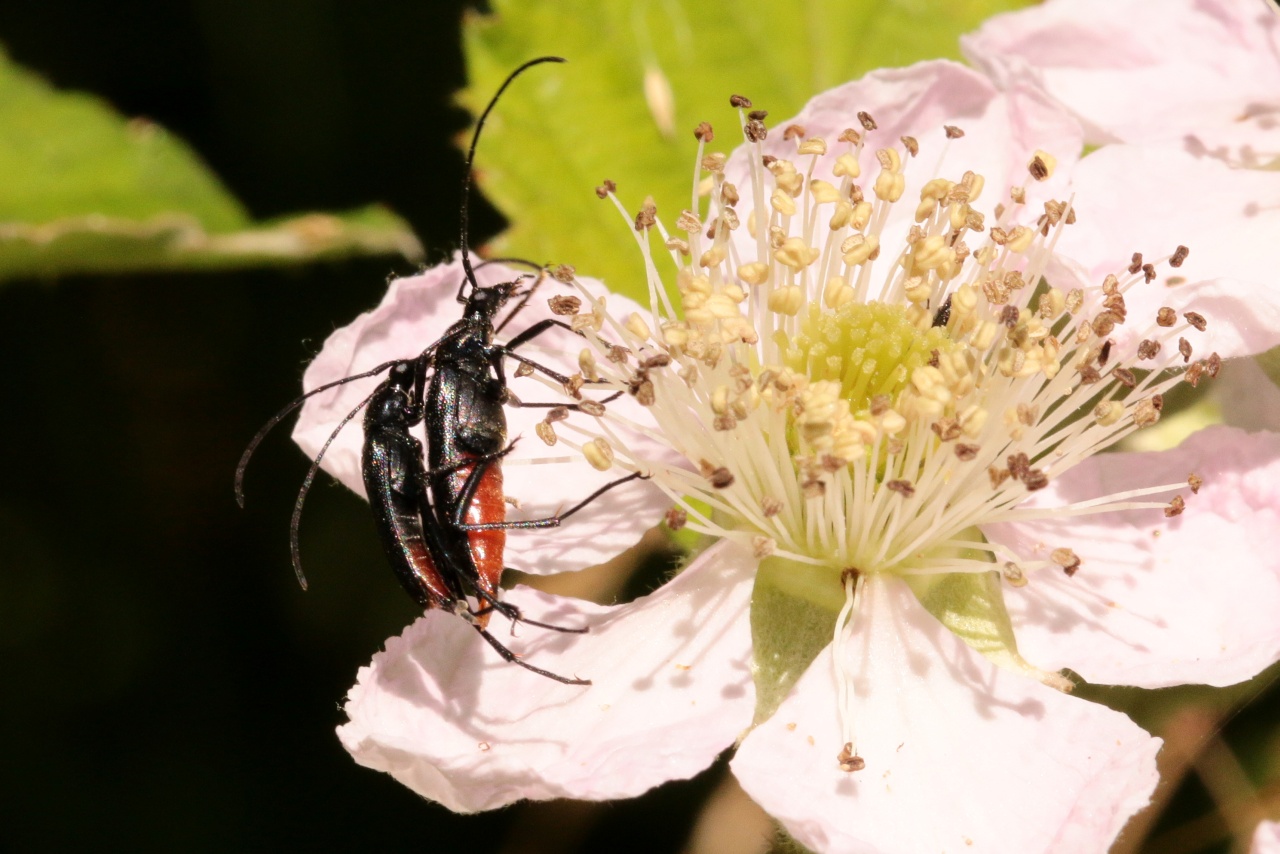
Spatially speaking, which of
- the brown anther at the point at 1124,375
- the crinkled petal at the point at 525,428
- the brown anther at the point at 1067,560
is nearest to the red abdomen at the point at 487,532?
the crinkled petal at the point at 525,428

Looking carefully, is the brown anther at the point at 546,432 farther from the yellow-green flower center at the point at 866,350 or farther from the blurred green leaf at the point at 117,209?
the blurred green leaf at the point at 117,209

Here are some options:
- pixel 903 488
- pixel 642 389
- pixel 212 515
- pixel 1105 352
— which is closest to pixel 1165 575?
pixel 1105 352

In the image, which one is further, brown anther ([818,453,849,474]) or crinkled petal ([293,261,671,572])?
crinkled petal ([293,261,671,572])

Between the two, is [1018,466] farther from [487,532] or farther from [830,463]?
Result: [487,532]

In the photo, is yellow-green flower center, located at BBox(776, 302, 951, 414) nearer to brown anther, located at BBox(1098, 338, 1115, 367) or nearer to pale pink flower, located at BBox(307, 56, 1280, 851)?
pale pink flower, located at BBox(307, 56, 1280, 851)

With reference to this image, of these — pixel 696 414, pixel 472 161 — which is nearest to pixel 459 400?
pixel 696 414

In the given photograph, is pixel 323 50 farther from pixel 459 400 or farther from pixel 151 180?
pixel 459 400

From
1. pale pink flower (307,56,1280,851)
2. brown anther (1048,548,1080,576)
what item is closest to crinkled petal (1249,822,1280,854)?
pale pink flower (307,56,1280,851)
